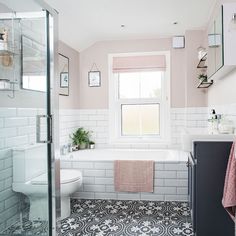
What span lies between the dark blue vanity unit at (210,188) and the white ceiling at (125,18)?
1899 millimetres

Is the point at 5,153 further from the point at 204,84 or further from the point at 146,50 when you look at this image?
the point at 146,50

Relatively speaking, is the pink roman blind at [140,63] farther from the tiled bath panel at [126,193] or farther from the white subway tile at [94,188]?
the white subway tile at [94,188]

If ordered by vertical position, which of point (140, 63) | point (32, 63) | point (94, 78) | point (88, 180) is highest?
point (140, 63)

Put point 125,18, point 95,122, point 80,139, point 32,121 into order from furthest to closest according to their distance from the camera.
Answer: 1. point 95,122
2. point 80,139
3. point 125,18
4. point 32,121

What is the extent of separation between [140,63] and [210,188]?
2.73 meters

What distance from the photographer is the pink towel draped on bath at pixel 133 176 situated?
3396 mm

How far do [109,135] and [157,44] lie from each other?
5.59ft

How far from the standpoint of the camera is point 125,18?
3598 mm

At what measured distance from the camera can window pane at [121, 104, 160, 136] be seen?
4484 mm

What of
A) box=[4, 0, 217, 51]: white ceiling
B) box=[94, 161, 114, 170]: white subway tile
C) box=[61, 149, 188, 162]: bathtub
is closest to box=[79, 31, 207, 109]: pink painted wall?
box=[4, 0, 217, 51]: white ceiling

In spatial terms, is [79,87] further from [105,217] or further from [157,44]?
[105,217]

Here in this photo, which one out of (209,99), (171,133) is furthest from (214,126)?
(171,133)

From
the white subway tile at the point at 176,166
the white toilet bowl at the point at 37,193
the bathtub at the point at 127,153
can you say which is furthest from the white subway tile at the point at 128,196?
the white toilet bowl at the point at 37,193

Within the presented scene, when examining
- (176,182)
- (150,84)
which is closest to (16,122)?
(176,182)
